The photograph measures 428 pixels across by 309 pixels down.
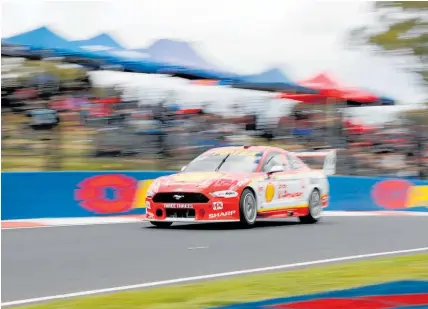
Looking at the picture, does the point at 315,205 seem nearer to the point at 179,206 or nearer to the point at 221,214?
the point at 221,214

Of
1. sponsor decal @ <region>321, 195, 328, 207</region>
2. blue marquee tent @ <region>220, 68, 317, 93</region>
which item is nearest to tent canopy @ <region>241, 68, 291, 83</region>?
blue marquee tent @ <region>220, 68, 317, 93</region>

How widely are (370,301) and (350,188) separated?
14.6 m

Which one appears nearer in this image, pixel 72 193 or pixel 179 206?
pixel 179 206

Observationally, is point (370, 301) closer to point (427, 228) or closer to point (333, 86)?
point (427, 228)

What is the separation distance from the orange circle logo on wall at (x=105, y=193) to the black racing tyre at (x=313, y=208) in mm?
3284

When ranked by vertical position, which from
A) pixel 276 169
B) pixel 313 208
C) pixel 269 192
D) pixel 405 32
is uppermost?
pixel 405 32

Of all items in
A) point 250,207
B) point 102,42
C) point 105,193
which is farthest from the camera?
point 102,42

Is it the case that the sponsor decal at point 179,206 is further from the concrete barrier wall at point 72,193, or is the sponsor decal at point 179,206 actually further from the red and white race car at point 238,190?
the concrete barrier wall at point 72,193

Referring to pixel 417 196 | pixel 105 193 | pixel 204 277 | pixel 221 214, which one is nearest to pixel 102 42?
pixel 105 193

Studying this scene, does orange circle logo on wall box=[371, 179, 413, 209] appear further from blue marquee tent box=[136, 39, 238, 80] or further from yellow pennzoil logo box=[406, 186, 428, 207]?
blue marquee tent box=[136, 39, 238, 80]

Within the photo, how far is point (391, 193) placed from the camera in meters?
22.6

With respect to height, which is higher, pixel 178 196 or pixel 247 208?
pixel 178 196

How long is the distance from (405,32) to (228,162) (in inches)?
286

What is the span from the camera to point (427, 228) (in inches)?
627
